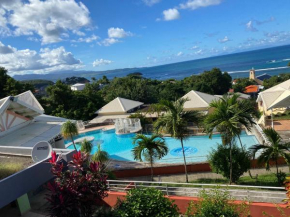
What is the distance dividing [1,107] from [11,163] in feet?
25.5

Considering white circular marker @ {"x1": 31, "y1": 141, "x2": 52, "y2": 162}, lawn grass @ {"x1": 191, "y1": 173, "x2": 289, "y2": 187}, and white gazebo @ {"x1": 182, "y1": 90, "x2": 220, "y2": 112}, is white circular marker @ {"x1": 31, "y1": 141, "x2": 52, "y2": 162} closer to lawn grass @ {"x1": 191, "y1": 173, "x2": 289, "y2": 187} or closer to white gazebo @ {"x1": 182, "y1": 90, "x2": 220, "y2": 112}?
lawn grass @ {"x1": 191, "y1": 173, "x2": 289, "y2": 187}

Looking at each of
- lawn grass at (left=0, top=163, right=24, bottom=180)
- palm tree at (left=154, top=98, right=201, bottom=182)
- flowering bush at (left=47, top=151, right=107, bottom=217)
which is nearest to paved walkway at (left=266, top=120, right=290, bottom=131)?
palm tree at (left=154, top=98, right=201, bottom=182)

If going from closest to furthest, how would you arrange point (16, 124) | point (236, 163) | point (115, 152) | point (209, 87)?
point (236, 163)
point (16, 124)
point (115, 152)
point (209, 87)

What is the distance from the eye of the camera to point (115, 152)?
68.9ft

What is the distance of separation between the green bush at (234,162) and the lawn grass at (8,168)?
26.7 ft

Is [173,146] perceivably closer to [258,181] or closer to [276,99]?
[276,99]

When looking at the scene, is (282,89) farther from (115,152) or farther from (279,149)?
(115,152)

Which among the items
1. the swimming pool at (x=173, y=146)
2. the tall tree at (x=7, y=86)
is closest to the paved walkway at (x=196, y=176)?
the swimming pool at (x=173, y=146)

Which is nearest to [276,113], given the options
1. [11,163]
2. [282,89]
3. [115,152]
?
[282,89]

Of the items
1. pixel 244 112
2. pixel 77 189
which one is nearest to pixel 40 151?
pixel 77 189

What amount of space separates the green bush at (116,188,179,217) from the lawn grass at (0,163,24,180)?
161 inches

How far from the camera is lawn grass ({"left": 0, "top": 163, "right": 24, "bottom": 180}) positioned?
8.03 metres

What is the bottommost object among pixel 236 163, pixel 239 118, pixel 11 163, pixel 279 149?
pixel 236 163

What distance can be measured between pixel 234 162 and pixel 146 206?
575 cm
